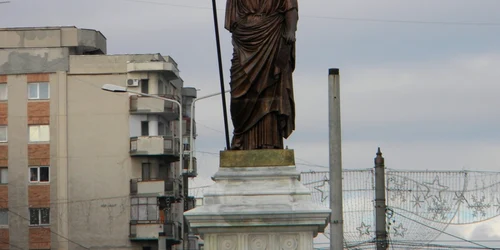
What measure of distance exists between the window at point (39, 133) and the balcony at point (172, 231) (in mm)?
7756

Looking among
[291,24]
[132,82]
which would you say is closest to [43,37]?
[132,82]

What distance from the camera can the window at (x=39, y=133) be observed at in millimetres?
88500

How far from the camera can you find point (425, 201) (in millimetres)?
43625

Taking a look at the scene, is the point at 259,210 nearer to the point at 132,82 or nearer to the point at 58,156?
the point at 132,82

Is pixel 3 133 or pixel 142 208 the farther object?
pixel 3 133

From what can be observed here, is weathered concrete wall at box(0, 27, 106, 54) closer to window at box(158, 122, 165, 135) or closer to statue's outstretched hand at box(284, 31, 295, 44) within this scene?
window at box(158, 122, 165, 135)

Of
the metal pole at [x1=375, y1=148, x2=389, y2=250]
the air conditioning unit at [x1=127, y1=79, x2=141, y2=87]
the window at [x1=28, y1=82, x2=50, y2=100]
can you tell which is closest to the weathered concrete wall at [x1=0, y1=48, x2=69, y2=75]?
the window at [x1=28, y1=82, x2=50, y2=100]

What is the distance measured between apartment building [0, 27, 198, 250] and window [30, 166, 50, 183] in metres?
0.05

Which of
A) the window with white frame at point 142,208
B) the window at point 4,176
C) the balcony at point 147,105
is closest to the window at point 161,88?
the balcony at point 147,105

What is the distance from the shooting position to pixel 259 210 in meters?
19.3

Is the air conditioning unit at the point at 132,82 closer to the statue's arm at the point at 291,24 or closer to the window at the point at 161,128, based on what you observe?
the window at the point at 161,128

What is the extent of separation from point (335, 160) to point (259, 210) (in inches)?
355

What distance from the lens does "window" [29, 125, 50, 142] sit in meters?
88.5

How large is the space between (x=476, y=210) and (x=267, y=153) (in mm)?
25738
